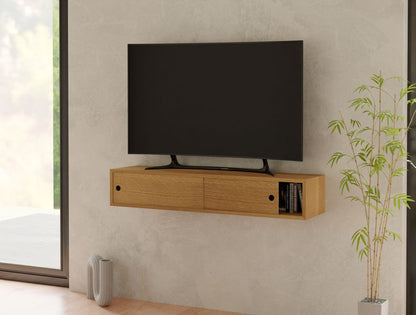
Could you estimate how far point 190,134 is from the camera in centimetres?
378

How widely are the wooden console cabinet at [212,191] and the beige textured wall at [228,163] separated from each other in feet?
0.80

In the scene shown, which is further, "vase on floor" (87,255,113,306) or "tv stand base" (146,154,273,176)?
"vase on floor" (87,255,113,306)

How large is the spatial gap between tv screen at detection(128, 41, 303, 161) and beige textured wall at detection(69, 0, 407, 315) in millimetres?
170

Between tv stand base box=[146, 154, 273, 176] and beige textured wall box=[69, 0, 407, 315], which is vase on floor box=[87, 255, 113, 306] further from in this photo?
tv stand base box=[146, 154, 273, 176]

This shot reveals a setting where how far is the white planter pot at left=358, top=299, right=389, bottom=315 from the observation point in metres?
3.14

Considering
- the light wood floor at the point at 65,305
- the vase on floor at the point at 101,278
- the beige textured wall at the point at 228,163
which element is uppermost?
the beige textured wall at the point at 228,163

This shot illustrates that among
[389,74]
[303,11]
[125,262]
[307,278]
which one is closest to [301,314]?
[307,278]

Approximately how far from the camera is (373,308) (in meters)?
3.15

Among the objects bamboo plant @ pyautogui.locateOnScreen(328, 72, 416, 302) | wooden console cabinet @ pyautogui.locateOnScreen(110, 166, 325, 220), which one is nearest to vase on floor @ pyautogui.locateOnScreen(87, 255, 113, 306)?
wooden console cabinet @ pyautogui.locateOnScreen(110, 166, 325, 220)

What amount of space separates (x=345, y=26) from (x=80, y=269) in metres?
2.44

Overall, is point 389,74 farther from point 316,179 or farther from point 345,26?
point 316,179

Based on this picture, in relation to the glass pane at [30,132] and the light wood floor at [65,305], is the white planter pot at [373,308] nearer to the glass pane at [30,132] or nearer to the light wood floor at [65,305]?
the light wood floor at [65,305]

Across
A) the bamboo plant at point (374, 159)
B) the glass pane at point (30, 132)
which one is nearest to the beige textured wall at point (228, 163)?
the bamboo plant at point (374, 159)

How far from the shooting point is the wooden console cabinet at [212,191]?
3398mm
